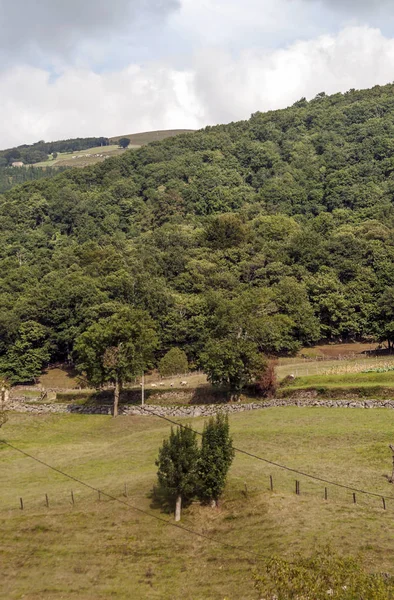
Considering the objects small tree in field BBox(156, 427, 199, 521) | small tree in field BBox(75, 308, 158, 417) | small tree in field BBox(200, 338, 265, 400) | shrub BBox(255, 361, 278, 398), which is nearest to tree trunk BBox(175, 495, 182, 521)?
small tree in field BBox(156, 427, 199, 521)

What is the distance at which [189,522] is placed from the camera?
104 ft

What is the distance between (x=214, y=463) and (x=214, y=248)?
8209 cm

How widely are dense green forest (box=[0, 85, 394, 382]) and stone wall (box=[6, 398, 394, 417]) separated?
389 cm

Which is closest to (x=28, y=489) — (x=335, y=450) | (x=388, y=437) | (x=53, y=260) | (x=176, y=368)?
(x=335, y=450)

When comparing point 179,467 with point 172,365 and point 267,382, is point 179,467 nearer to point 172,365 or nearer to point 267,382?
point 267,382

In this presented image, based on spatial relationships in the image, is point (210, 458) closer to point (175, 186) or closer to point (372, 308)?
point (372, 308)

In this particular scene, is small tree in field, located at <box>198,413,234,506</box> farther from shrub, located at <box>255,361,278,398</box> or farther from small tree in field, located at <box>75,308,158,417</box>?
small tree in field, located at <box>75,308,158,417</box>

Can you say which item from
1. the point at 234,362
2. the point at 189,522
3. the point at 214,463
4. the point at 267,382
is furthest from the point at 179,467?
the point at 267,382

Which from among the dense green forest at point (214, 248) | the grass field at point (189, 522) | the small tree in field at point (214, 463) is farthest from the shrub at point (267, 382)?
the small tree in field at point (214, 463)

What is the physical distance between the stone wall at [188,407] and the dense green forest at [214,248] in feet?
12.8

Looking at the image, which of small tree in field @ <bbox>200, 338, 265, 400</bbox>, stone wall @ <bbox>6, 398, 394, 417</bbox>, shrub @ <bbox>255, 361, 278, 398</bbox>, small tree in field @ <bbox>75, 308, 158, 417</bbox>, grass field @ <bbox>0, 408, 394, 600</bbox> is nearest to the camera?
grass field @ <bbox>0, 408, 394, 600</bbox>

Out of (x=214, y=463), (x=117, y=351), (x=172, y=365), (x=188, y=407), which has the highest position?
(x=117, y=351)

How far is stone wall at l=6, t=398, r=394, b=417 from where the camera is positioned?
2095 inches

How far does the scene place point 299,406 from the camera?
55.9m
